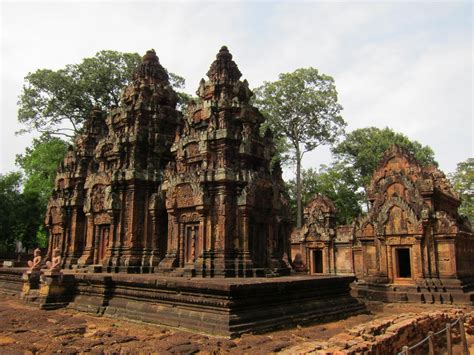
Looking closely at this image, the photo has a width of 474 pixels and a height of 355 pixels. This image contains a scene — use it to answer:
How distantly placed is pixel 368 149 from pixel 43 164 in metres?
26.4

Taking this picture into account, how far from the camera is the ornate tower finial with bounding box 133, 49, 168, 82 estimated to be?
16203mm

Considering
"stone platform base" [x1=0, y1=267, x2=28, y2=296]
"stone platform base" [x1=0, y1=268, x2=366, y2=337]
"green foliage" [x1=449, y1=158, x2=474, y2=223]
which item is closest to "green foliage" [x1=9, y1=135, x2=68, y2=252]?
"stone platform base" [x1=0, y1=267, x2=28, y2=296]

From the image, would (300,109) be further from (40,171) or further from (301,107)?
(40,171)

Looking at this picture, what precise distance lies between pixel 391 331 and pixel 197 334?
367cm

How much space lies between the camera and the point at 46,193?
2973cm

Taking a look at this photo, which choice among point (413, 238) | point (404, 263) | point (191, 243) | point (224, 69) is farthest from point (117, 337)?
point (404, 263)

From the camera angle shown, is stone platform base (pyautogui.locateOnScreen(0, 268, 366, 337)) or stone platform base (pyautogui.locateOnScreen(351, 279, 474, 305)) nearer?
stone platform base (pyautogui.locateOnScreen(0, 268, 366, 337))

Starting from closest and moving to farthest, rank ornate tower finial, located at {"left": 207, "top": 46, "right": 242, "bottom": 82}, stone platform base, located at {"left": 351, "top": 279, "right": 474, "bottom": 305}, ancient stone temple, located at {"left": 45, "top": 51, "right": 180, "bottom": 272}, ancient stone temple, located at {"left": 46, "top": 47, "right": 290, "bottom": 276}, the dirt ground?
the dirt ground → ancient stone temple, located at {"left": 46, "top": 47, "right": 290, "bottom": 276} → ornate tower finial, located at {"left": 207, "top": 46, "right": 242, "bottom": 82} → ancient stone temple, located at {"left": 45, "top": 51, "right": 180, "bottom": 272} → stone platform base, located at {"left": 351, "top": 279, "right": 474, "bottom": 305}

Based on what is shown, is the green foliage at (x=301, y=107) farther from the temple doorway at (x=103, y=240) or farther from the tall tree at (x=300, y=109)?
the temple doorway at (x=103, y=240)

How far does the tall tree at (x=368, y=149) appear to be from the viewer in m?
35.5

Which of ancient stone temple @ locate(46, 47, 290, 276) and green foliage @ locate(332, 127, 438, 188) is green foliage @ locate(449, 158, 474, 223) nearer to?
green foliage @ locate(332, 127, 438, 188)

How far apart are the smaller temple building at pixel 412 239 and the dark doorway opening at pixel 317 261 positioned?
22.7 feet

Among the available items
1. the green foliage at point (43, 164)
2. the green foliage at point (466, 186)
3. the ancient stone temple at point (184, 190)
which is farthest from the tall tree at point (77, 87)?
the green foliage at point (466, 186)

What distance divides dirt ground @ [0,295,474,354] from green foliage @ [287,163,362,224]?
2573cm
